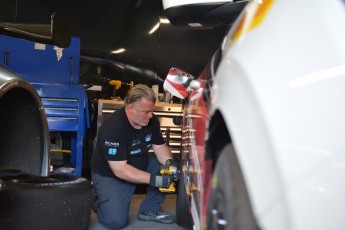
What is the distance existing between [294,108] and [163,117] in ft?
12.7

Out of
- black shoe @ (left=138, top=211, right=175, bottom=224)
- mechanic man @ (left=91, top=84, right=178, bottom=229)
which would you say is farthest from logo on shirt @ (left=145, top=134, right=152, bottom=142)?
black shoe @ (left=138, top=211, right=175, bottom=224)

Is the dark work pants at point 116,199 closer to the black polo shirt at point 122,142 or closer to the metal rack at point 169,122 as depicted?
the black polo shirt at point 122,142

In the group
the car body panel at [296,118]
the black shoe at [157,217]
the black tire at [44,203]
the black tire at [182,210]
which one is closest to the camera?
the car body panel at [296,118]

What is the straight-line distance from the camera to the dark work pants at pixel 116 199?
301 centimetres

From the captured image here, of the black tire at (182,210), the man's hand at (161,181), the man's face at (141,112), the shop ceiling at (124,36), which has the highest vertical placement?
the shop ceiling at (124,36)

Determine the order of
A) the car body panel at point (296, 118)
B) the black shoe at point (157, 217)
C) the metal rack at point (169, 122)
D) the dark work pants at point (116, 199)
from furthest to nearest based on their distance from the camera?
the metal rack at point (169, 122), the black shoe at point (157, 217), the dark work pants at point (116, 199), the car body panel at point (296, 118)

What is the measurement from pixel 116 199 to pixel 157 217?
0.31 meters

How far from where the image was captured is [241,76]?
763 mm

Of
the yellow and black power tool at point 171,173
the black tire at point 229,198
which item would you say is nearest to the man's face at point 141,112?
the yellow and black power tool at point 171,173

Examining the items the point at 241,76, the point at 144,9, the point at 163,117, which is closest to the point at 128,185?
the point at 163,117

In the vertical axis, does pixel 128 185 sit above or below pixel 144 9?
below

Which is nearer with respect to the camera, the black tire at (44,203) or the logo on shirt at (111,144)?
the black tire at (44,203)

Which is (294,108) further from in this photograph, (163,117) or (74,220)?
(163,117)

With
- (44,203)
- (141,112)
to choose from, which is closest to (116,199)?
(141,112)
